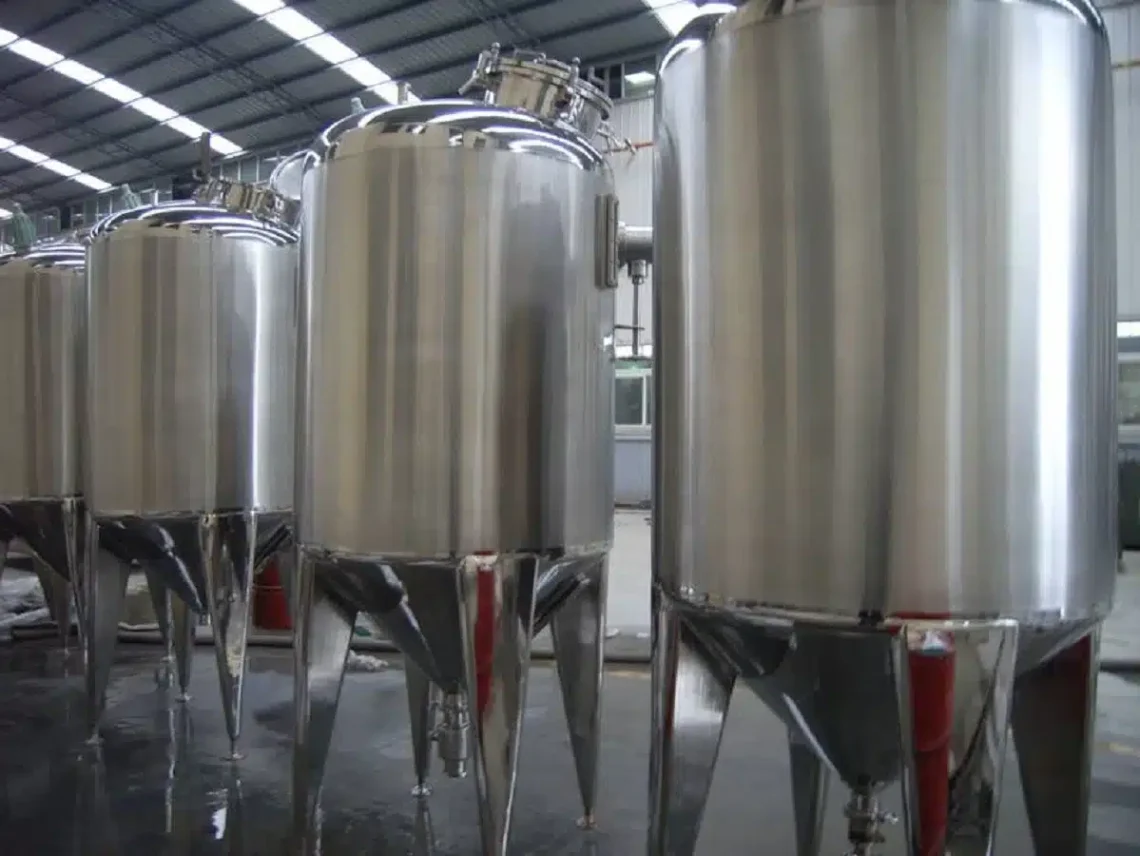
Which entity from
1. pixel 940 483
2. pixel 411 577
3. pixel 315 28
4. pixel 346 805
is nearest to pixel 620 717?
pixel 346 805

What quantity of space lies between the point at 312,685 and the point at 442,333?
3.14ft

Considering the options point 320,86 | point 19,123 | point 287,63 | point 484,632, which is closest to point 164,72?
point 287,63

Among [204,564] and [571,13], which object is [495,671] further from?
[571,13]

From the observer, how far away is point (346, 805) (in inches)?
119

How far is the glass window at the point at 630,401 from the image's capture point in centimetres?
1266

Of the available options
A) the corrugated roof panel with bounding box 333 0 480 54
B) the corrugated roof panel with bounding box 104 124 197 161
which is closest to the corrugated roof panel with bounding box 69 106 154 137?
the corrugated roof panel with bounding box 104 124 197 161

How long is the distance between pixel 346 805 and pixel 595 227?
1903 millimetres

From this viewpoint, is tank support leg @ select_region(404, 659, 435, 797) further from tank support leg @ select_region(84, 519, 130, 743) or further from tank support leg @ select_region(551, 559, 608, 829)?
tank support leg @ select_region(84, 519, 130, 743)

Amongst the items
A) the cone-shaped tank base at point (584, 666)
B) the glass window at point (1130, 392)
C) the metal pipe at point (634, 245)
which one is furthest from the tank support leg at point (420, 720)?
the glass window at point (1130, 392)

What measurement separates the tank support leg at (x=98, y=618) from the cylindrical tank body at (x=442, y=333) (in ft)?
5.06

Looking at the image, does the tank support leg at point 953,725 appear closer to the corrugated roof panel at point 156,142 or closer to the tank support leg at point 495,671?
the tank support leg at point 495,671

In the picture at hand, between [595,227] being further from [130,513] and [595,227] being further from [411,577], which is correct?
[130,513]

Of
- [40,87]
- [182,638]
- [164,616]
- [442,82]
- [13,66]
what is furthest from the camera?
[40,87]

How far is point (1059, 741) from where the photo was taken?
1.70 metres
